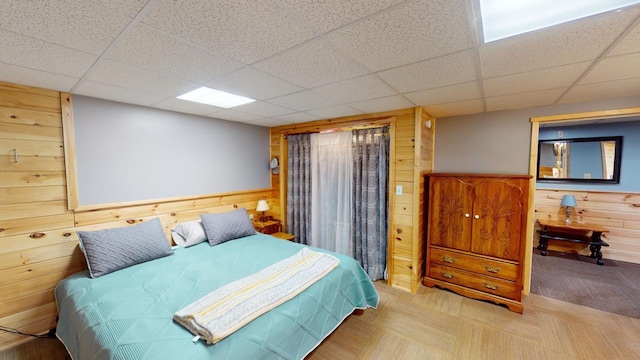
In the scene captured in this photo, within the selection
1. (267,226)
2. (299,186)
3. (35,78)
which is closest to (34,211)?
(35,78)

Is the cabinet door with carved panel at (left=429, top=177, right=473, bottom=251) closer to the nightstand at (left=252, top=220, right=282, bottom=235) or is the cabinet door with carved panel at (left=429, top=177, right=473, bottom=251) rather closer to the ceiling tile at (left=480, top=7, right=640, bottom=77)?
the ceiling tile at (left=480, top=7, right=640, bottom=77)

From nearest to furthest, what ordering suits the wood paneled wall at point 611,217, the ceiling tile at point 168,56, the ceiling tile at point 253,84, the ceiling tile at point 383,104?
the ceiling tile at point 168,56
the ceiling tile at point 253,84
the ceiling tile at point 383,104
the wood paneled wall at point 611,217

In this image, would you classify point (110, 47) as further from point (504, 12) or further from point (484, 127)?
point (484, 127)

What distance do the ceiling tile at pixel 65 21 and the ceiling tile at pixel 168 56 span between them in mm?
86

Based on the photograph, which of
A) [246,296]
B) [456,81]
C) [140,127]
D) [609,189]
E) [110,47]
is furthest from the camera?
[609,189]

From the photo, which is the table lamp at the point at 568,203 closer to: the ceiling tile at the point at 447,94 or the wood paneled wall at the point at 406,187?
the wood paneled wall at the point at 406,187

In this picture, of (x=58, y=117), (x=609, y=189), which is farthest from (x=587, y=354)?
(x=58, y=117)

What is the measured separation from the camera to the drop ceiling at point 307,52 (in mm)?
1079

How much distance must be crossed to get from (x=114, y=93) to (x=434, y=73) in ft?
8.99

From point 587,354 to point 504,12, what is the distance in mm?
2642

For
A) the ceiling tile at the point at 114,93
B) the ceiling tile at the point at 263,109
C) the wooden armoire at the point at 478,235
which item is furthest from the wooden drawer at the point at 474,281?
the ceiling tile at the point at 114,93

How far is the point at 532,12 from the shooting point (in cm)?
113

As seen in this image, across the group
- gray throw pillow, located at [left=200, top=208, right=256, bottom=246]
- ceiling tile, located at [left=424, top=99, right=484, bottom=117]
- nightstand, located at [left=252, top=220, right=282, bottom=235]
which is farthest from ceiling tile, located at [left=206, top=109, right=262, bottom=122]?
ceiling tile, located at [left=424, top=99, right=484, bottom=117]

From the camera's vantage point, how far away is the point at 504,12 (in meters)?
1.13
